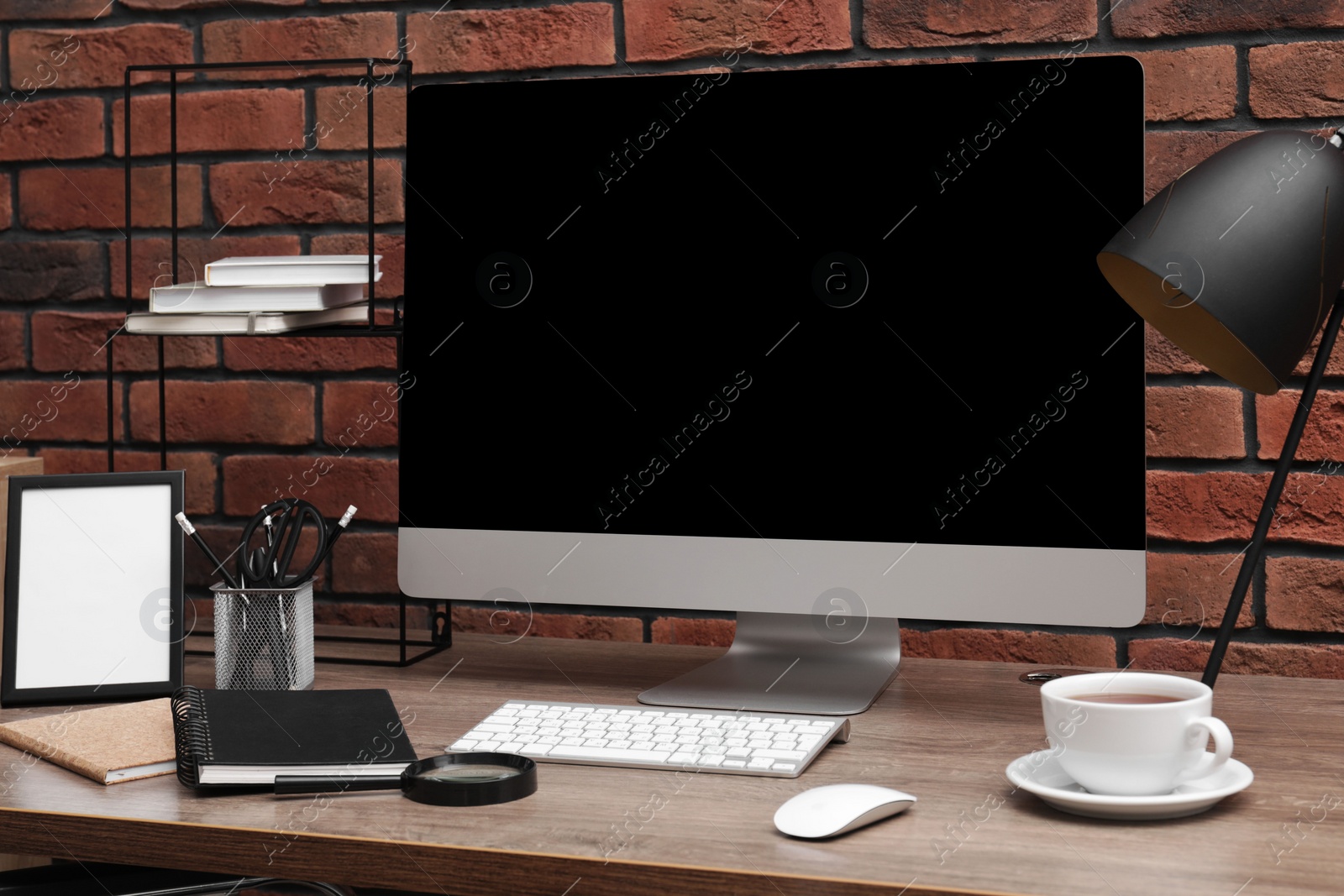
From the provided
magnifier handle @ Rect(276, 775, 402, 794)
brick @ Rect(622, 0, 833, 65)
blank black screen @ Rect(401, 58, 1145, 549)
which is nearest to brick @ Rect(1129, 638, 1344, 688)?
blank black screen @ Rect(401, 58, 1145, 549)

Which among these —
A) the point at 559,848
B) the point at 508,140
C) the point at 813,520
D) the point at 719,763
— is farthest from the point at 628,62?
the point at 559,848

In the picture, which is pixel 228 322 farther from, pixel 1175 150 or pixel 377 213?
pixel 1175 150

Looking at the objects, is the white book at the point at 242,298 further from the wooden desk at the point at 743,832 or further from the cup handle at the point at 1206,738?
the cup handle at the point at 1206,738

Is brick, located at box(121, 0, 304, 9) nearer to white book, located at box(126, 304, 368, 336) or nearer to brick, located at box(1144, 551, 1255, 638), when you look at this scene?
white book, located at box(126, 304, 368, 336)

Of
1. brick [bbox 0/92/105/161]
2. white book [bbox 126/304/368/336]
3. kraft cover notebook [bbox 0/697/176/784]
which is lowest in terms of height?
kraft cover notebook [bbox 0/697/176/784]

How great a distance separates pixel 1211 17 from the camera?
1.31m

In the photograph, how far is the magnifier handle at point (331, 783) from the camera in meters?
0.88

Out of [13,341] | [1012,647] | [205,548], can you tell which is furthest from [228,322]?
[1012,647]

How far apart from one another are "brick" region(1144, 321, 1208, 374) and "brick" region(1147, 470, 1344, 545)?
0.35 feet

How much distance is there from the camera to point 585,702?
3.80 ft

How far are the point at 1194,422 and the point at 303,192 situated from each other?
1.05m

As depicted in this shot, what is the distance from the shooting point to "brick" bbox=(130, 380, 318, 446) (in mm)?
1600

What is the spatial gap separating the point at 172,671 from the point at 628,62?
0.81 metres

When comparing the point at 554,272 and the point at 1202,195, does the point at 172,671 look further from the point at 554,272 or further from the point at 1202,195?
the point at 1202,195
